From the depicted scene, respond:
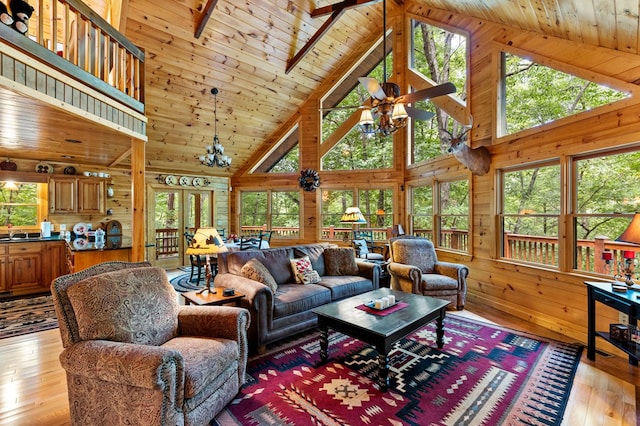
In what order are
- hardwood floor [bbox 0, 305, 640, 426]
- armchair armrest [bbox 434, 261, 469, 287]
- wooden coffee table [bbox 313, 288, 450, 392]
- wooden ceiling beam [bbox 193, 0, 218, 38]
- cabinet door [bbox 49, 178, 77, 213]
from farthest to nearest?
cabinet door [bbox 49, 178, 77, 213]
wooden ceiling beam [bbox 193, 0, 218, 38]
armchair armrest [bbox 434, 261, 469, 287]
wooden coffee table [bbox 313, 288, 450, 392]
hardwood floor [bbox 0, 305, 640, 426]

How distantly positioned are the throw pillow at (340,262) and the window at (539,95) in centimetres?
292

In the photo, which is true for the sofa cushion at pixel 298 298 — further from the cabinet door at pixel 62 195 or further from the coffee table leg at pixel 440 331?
the cabinet door at pixel 62 195

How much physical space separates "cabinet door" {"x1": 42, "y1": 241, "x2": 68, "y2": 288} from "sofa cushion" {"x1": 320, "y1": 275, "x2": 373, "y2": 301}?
15.6ft

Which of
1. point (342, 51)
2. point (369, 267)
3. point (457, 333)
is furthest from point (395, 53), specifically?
point (457, 333)

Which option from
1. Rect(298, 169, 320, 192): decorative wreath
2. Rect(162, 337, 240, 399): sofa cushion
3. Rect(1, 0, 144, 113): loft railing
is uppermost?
Rect(1, 0, 144, 113): loft railing

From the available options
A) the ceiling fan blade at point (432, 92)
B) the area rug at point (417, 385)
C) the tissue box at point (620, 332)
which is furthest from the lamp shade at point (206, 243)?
the tissue box at point (620, 332)

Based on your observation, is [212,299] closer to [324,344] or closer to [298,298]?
[298,298]

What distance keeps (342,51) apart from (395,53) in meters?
1.22

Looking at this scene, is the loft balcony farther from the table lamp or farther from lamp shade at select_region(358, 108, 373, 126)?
lamp shade at select_region(358, 108, 373, 126)

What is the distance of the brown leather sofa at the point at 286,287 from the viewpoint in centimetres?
298

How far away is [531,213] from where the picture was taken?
13.4 feet

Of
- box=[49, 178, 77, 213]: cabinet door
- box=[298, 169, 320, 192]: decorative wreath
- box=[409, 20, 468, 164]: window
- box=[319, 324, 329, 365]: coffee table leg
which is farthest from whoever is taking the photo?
box=[298, 169, 320, 192]: decorative wreath

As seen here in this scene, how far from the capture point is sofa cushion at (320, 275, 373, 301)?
149 inches

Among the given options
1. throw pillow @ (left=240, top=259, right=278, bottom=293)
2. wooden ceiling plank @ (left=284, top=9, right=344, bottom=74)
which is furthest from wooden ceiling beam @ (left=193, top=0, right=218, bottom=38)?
throw pillow @ (left=240, top=259, right=278, bottom=293)
